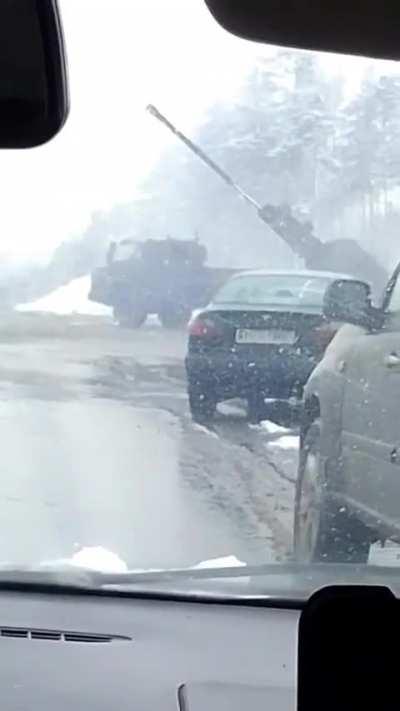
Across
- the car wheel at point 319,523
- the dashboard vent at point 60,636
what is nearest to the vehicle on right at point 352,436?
the car wheel at point 319,523

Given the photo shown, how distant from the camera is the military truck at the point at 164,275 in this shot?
692cm

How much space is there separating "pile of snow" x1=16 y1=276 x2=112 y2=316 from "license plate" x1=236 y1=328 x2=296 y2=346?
742mm

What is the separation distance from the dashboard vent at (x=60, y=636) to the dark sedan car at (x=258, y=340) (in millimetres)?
1796

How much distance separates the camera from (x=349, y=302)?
673 cm

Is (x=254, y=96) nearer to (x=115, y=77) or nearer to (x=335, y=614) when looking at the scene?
(x=115, y=77)

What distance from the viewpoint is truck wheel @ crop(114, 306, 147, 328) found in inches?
279

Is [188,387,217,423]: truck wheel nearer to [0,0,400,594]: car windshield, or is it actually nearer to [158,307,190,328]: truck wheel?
[0,0,400,594]: car windshield

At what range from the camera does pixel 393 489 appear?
5941 millimetres

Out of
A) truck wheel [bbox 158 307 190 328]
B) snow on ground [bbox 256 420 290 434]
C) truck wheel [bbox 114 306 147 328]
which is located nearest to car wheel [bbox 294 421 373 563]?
snow on ground [bbox 256 420 290 434]

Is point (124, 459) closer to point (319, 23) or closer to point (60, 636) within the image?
point (60, 636)

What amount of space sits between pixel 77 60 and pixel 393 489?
1.98 meters

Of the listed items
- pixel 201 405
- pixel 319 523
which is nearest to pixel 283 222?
pixel 201 405

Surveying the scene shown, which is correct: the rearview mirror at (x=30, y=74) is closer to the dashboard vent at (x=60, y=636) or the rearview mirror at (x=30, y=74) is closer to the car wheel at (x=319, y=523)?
the dashboard vent at (x=60, y=636)

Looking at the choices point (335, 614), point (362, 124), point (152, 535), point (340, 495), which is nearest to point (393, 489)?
point (340, 495)
